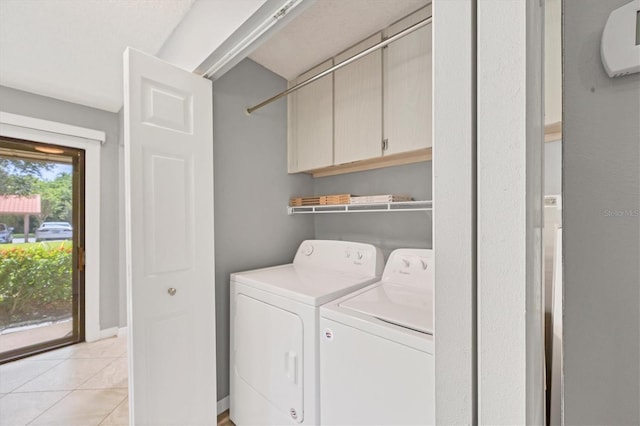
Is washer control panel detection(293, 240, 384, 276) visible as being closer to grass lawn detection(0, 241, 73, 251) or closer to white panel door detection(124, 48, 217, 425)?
white panel door detection(124, 48, 217, 425)

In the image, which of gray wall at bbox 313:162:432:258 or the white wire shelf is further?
gray wall at bbox 313:162:432:258

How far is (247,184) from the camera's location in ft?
6.52

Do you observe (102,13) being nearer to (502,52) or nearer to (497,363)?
(502,52)

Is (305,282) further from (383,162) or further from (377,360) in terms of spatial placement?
(383,162)

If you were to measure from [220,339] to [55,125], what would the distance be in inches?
108

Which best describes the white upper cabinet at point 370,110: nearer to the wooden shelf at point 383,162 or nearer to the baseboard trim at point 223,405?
the wooden shelf at point 383,162

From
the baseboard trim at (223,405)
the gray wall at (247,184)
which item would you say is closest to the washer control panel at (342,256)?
the gray wall at (247,184)

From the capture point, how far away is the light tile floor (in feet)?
5.78

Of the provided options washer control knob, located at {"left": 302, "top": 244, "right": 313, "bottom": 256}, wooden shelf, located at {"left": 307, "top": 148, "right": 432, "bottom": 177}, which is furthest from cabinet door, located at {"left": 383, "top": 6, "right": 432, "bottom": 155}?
washer control knob, located at {"left": 302, "top": 244, "right": 313, "bottom": 256}

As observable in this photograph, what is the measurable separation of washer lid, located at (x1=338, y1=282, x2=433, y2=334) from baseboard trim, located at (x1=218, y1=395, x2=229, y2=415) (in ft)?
4.22

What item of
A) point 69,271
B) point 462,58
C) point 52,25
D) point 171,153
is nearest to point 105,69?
point 52,25

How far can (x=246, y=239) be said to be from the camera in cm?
197

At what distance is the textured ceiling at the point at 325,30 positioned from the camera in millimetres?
1495

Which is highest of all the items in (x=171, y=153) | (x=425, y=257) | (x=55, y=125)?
(x=55, y=125)
